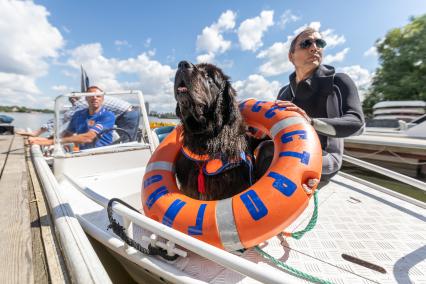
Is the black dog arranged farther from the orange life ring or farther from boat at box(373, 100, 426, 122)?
boat at box(373, 100, 426, 122)

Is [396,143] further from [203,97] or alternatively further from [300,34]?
[203,97]

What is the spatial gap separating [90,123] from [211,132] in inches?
86.6

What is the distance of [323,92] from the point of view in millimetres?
1785

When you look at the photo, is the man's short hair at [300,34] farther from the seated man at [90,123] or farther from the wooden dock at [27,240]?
the seated man at [90,123]

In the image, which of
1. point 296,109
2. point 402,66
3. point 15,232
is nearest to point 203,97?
point 296,109

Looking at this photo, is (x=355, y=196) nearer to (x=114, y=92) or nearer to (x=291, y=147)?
(x=291, y=147)

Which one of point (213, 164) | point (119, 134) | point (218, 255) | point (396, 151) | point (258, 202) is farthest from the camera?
point (396, 151)

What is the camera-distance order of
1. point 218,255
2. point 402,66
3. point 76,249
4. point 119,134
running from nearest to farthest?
1. point 218,255
2. point 76,249
3. point 119,134
4. point 402,66

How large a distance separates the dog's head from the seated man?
6.04 ft

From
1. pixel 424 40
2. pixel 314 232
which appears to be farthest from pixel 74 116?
pixel 424 40

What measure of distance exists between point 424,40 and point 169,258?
22.1 metres

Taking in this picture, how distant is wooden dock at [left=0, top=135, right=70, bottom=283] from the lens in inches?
44.3

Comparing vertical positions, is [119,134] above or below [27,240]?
above

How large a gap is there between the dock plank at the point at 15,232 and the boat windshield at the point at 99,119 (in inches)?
26.9
